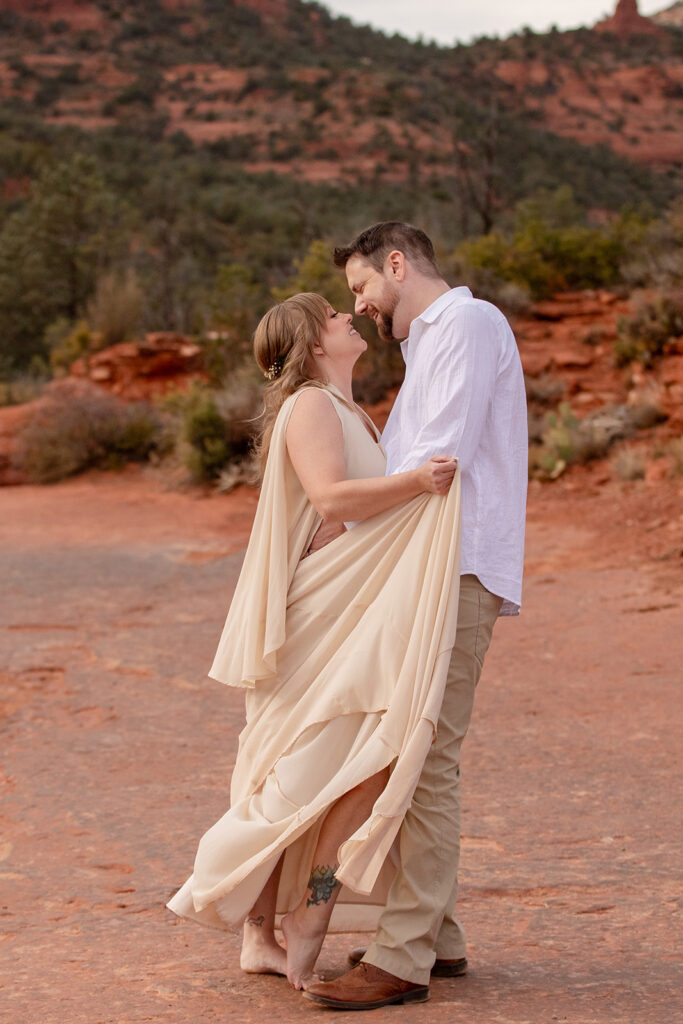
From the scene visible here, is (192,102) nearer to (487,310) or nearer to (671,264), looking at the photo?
(671,264)

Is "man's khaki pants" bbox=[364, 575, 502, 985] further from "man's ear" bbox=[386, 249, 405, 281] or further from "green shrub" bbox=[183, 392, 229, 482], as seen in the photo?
"green shrub" bbox=[183, 392, 229, 482]

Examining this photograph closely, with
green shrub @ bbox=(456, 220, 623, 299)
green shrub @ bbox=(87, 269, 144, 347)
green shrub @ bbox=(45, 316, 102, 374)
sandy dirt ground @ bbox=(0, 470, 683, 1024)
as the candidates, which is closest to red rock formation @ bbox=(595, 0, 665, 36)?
green shrub @ bbox=(87, 269, 144, 347)

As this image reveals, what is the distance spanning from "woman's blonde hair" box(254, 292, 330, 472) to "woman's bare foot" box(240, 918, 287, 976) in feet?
3.86

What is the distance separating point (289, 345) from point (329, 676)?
2.73 feet

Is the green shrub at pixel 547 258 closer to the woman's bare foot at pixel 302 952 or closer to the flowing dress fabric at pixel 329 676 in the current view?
the flowing dress fabric at pixel 329 676

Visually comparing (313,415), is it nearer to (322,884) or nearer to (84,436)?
(322,884)

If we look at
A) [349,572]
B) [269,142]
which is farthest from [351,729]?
[269,142]

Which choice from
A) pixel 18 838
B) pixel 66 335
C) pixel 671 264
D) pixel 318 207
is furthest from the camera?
pixel 318 207

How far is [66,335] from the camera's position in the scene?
21.2 m

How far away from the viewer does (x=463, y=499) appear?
8.90ft

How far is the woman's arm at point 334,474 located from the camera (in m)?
2.64

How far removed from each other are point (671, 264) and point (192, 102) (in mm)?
38262

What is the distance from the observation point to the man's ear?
2809mm

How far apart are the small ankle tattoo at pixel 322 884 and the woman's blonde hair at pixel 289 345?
1.02 m
